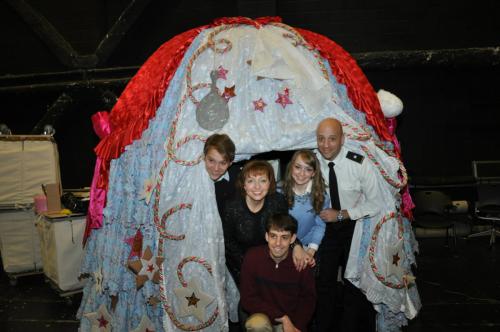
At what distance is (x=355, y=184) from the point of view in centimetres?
290

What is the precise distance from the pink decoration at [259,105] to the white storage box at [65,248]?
2155 millimetres

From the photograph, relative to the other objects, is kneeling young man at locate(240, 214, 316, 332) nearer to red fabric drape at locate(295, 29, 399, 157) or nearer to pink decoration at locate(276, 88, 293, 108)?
pink decoration at locate(276, 88, 293, 108)

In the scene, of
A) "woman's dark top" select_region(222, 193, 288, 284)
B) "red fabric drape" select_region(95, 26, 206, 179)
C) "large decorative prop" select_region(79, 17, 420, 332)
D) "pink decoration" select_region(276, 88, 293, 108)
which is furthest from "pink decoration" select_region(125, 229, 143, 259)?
"pink decoration" select_region(276, 88, 293, 108)

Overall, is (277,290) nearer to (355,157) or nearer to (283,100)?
(355,157)

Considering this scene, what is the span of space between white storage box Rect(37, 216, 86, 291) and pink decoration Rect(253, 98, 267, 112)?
2155 millimetres

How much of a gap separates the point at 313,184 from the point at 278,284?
2.21 ft

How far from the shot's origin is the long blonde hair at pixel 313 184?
9.09 ft

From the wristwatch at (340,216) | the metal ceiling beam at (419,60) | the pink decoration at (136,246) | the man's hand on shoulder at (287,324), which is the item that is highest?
the metal ceiling beam at (419,60)

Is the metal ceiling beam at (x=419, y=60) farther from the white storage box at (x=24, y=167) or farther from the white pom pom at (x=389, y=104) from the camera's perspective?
the white pom pom at (x=389, y=104)

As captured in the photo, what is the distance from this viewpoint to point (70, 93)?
641 centimetres

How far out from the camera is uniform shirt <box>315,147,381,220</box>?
287 cm

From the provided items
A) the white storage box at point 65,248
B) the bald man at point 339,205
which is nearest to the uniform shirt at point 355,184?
the bald man at point 339,205

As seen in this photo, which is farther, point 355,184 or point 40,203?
point 40,203

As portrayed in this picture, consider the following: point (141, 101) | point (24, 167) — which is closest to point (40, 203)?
point (24, 167)
